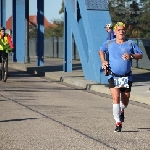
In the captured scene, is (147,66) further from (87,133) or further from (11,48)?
(87,133)

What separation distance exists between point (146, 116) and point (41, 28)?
2173 centimetres

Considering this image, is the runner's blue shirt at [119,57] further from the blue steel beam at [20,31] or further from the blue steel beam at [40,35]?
the blue steel beam at [20,31]

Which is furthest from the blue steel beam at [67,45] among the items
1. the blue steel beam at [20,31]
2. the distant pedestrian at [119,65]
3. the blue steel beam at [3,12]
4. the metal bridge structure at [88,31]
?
the distant pedestrian at [119,65]

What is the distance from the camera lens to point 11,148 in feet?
30.2

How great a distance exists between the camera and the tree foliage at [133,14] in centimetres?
7069

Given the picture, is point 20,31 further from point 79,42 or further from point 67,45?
point 79,42

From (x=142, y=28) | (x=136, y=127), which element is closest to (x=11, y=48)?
(x=136, y=127)

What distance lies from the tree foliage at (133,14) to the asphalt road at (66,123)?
169 feet

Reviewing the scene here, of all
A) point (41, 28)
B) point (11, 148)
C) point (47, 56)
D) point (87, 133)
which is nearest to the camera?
point (11, 148)

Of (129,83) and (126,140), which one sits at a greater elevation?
(129,83)

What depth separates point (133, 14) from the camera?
74.8 metres

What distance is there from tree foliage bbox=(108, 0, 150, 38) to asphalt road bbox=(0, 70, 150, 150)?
5165 centimetres

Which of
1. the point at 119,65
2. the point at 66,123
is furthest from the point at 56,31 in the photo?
the point at 119,65

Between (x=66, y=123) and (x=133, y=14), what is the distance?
6350 centimetres
